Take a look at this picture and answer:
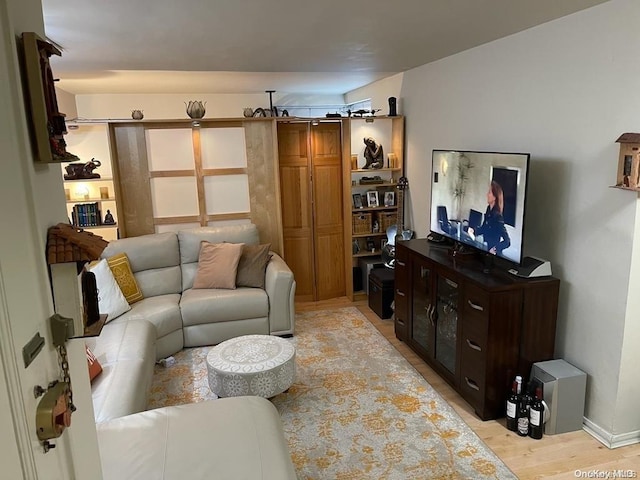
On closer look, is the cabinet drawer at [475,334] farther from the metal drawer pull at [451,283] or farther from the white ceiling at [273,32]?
the white ceiling at [273,32]

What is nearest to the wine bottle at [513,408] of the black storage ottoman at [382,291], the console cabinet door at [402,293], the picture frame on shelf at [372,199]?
the console cabinet door at [402,293]

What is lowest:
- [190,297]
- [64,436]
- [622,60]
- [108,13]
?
[190,297]

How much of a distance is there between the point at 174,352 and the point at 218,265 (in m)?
0.86

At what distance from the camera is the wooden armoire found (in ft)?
16.2

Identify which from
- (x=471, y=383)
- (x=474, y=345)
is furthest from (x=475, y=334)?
(x=471, y=383)

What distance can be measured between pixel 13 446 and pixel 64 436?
0.29 meters

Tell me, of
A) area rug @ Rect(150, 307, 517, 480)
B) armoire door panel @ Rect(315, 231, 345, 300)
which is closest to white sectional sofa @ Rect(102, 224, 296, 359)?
area rug @ Rect(150, 307, 517, 480)

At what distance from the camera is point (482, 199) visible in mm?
3139

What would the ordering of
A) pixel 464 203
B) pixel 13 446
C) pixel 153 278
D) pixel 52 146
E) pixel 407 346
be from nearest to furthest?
pixel 13 446, pixel 52 146, pixel 464 203, pixel 407 346, pixel 153 278

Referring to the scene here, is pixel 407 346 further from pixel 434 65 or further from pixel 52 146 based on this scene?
pixel 52 146

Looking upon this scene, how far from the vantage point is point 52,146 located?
105cm

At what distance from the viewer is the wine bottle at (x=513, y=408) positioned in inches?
109

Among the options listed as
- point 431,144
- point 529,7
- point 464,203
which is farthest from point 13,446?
point 431,144

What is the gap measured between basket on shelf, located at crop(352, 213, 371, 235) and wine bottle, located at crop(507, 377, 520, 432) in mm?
2558
